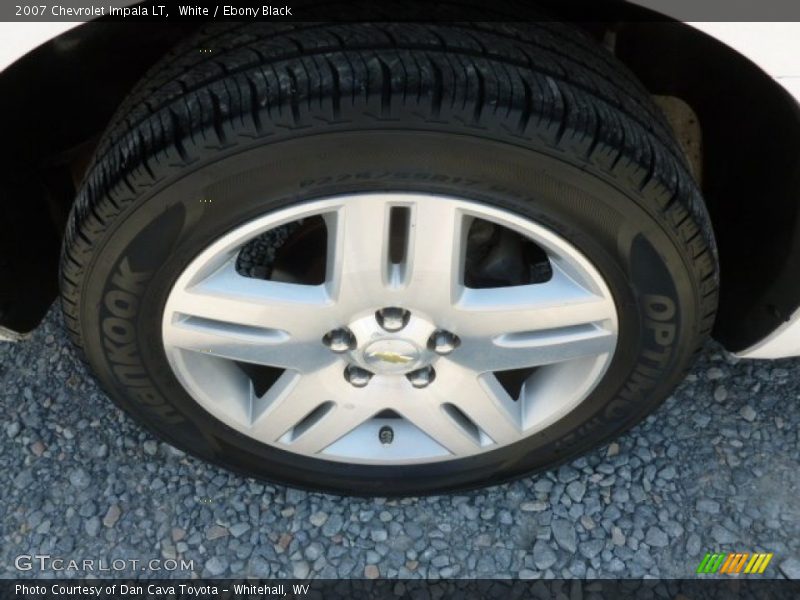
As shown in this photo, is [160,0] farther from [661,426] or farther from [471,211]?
[661,426]

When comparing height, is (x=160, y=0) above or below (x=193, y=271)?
above

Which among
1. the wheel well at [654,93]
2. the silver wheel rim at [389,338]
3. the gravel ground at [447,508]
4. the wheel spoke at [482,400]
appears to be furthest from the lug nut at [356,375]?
the wheel well at [654,93]

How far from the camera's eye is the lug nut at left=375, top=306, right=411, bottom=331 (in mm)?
1492

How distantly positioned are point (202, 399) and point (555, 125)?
0.86 m

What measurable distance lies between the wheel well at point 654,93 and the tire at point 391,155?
193 mm

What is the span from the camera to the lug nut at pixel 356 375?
1.62m

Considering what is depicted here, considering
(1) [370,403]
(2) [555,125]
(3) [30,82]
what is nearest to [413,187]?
(2) [555,125]

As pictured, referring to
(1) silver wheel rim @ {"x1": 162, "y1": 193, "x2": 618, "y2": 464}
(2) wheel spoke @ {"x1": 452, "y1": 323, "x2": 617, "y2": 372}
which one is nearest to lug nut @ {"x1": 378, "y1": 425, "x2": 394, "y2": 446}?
(1) silver wheel rim @ {"x1": 162, "y1": 193, "x2": 618, "y2": 464}

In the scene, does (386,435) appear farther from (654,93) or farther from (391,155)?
(654,93)

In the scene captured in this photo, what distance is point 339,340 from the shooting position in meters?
1.53

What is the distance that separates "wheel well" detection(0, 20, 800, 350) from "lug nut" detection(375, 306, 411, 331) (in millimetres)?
610

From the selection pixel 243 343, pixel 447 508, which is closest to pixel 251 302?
pixel 243 343

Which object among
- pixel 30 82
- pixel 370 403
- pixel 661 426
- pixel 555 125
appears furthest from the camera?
pixel 661 426

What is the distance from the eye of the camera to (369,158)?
1.27 metres
